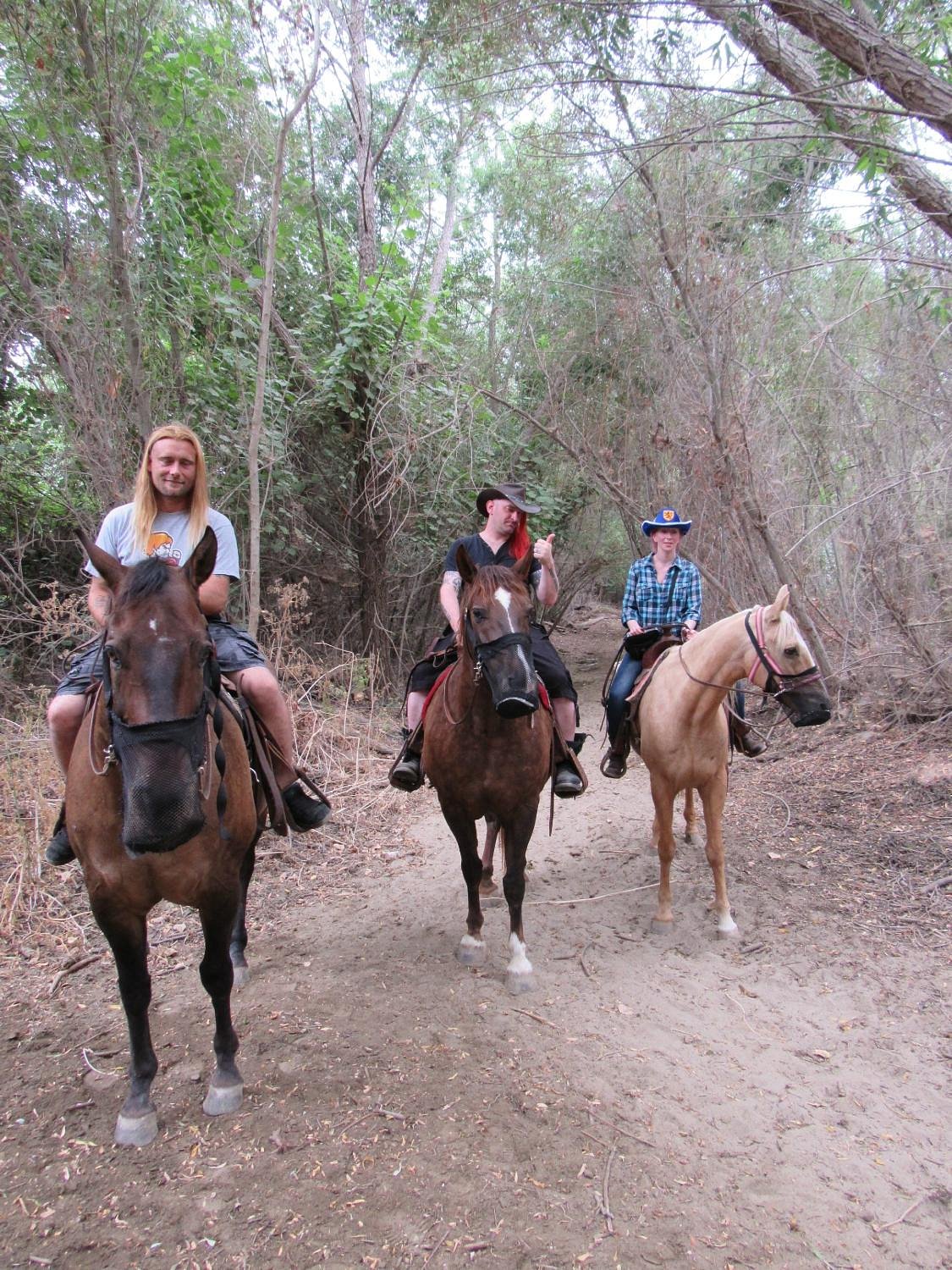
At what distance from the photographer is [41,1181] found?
2689 millimetres

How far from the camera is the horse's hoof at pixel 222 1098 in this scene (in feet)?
9.93

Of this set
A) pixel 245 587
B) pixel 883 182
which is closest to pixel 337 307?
pixel 245 587

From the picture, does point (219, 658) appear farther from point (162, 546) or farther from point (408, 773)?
point (408, 773)

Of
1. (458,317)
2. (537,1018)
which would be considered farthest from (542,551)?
(458,317)

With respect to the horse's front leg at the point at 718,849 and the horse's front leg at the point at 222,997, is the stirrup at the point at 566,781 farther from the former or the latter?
the horse's front leg at the point at 222,997

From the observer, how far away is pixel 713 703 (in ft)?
15.0

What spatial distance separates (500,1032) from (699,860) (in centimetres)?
285

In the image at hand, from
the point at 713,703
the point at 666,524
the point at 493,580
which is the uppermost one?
the point at 666,524

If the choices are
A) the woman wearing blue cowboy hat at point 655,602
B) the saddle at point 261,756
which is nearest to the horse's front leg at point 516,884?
the saddle at point 261,756

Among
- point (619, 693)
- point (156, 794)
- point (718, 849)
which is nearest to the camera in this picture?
point (156, 794)

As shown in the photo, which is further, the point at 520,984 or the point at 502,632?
the point at 520,984

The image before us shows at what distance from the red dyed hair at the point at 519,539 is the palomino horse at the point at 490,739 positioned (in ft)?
2.51

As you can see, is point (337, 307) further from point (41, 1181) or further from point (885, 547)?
point (41, 1181)

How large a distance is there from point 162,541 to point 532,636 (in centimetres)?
213
